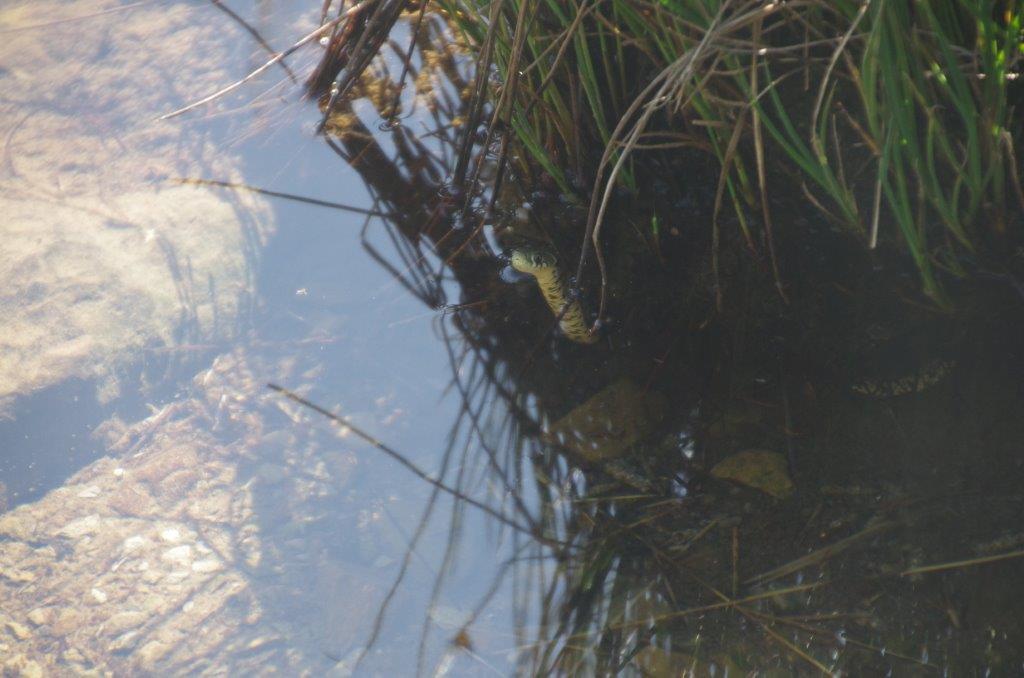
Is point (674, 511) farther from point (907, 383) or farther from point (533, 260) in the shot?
point (533, 260)

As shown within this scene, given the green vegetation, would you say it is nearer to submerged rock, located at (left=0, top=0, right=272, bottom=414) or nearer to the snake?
the snake

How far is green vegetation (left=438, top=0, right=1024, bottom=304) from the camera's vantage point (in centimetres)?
125

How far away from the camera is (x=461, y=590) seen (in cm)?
204

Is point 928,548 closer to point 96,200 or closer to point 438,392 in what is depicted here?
point 438,392

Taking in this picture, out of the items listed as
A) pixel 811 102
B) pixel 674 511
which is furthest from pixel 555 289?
pixel 811 102

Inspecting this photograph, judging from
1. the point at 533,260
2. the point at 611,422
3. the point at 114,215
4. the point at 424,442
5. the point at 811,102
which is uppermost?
the point at 114,215

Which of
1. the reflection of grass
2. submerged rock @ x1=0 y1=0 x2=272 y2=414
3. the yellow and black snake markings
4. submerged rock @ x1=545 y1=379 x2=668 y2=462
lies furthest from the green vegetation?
submerged rock @ x1=0 y1=0 x2=272 y2=414

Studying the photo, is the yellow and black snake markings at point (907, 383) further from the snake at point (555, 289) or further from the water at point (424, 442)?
the snake at point (555, 289)

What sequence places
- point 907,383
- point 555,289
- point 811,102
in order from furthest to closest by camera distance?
1. point 555,289
2. point 907,383
3. point 811,102

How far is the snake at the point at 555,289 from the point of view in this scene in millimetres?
2178

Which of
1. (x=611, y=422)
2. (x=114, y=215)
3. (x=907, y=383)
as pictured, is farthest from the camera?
(x=114, y=215)

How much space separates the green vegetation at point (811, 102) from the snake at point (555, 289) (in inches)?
10.7

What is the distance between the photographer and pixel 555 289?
89.8 inches

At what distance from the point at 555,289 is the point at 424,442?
0.68 meters
